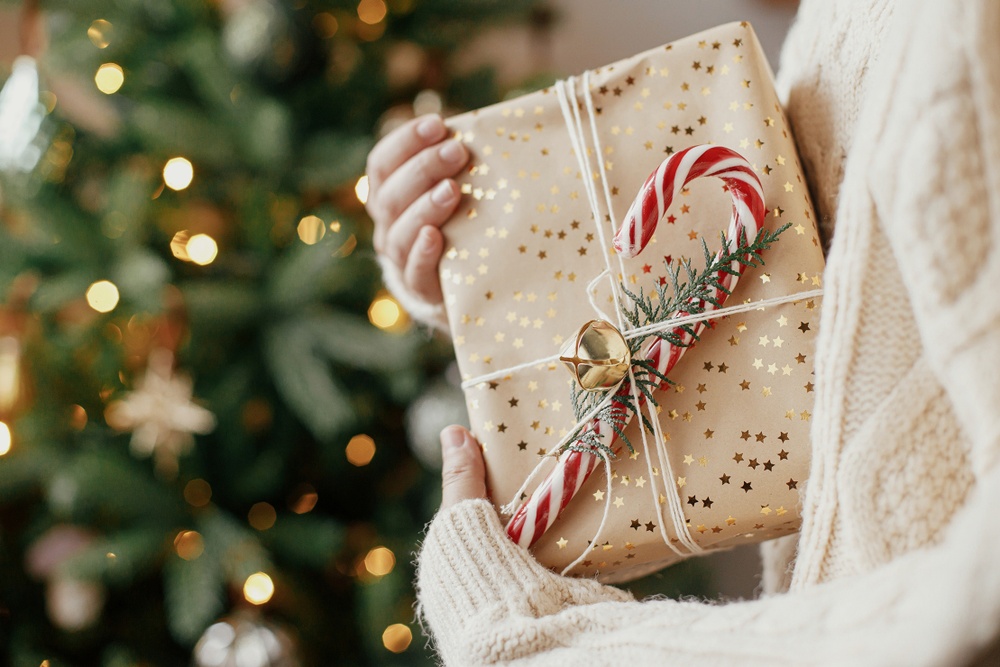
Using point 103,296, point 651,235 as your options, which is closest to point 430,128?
point 651,235

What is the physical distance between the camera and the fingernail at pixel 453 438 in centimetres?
67

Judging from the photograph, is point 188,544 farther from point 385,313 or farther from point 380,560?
point 385,313

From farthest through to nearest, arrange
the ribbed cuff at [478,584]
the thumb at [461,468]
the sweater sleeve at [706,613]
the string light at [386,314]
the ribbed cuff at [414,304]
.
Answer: the string light at [386,314] → the ribbed cuff at [414,304] → the thumb at [461,468] → the ribbed cuff at [478,584] → the sweater sleeve at [706,613]

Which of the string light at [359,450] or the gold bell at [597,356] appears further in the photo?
the string light at [359,450]

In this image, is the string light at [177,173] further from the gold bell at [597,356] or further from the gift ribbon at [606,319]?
the gold bell at [597,356]

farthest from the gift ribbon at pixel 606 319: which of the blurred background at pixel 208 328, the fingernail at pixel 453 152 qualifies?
the blurred background at pixel 208 328

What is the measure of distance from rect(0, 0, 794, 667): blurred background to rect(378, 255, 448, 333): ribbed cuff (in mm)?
220

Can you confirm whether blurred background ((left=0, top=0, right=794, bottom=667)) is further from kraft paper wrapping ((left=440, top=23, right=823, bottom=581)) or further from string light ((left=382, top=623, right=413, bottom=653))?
kraft paper wrapping ((left=440, top=23, right=823, bottom=581))

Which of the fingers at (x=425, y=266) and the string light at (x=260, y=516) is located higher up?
the fingers at (x=425, y=266)

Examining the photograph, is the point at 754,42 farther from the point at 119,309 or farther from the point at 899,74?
the point at 119,309

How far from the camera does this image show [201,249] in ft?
3.73

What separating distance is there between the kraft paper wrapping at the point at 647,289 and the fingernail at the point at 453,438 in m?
0.02

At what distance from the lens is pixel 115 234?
1.09m

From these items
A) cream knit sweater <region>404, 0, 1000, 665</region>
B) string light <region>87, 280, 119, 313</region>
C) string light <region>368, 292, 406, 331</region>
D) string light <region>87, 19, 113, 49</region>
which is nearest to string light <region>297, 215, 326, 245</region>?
string light <region>368, 292, 406, 331</region>
